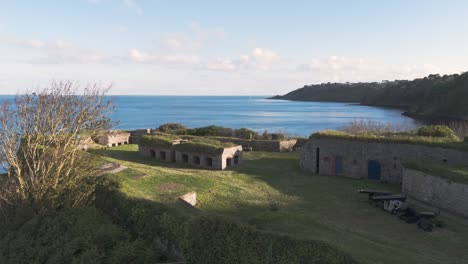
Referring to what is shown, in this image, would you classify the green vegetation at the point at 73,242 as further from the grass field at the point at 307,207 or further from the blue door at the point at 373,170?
the blue door at the point at 373,170

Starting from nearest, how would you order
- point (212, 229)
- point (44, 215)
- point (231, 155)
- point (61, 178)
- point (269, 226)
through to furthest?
point (212, 229) → point (269, 226) → point (44, 215) → point (61, 178) → point (231, 155)

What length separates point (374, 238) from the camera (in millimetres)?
15031

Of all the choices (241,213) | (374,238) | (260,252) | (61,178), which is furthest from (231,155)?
(260,252)

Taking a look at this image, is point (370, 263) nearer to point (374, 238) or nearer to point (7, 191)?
point (374, 238)

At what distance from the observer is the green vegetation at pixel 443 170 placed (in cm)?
1877

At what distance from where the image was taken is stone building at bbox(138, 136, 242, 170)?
91.9 ft

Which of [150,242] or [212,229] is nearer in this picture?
[212,229]

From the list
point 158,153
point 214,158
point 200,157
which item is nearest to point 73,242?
point 214,158

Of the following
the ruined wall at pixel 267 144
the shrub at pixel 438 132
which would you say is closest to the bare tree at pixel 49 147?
the ruined wall at pixel 267 144

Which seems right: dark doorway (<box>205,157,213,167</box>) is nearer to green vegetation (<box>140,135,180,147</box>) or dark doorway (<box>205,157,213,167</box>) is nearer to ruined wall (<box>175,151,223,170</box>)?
ruined wall (<box>175,151,223,170</box>)

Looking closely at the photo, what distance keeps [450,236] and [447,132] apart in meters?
16.4

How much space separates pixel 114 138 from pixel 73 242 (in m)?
25.8

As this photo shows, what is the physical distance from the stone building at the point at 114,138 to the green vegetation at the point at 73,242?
2100cm

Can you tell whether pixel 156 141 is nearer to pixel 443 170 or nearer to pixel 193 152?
pixel 193 152
